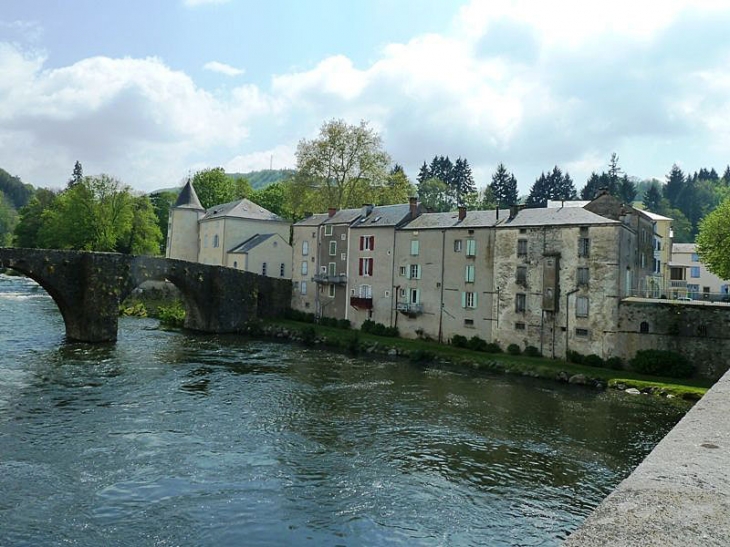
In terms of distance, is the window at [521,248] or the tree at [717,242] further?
the tree at [717,242]

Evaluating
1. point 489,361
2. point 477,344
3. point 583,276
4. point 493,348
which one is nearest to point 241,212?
point 477,344

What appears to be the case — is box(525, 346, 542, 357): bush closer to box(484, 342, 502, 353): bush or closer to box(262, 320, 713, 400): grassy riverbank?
box(262, 320, 713, 400): grassy riverbank

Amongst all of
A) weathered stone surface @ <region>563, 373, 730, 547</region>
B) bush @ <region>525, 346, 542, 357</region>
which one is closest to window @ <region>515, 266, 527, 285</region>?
bush @ <region>525, 346, 542, 357</region>

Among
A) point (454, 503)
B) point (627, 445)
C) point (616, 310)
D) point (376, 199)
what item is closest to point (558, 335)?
point (616, 310)

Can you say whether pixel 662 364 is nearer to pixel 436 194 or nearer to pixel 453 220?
pixel 453 220

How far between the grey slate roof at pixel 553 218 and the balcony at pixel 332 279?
15.7m

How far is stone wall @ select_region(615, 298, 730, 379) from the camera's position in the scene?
35.3 metres

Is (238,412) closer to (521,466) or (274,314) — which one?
(521,466)

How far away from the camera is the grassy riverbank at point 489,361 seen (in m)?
33.6

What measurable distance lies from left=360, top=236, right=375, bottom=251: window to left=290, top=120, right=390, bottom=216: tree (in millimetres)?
16424

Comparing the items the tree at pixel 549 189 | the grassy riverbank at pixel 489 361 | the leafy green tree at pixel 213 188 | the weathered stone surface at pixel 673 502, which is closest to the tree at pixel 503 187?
the tree at pixel 549 189

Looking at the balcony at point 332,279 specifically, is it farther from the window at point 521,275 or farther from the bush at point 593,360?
the bush at point 593,360

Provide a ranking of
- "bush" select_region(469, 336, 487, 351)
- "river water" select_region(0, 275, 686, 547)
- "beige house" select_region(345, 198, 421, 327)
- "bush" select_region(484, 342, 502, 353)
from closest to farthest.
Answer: "river water" select_region(0, 275, 686, 547) → "bush" select_region(484, 342, 502, 353) → "bush" select_region(469, 336, 487, 351) → "beige house" select_region(345, 198, 421, 327)

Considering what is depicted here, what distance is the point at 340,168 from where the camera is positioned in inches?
2694
